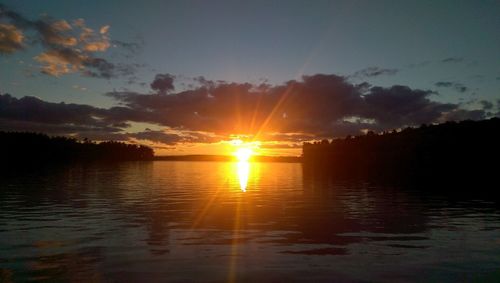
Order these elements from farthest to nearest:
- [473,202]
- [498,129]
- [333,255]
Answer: [498,129], [473,202], [333,255]

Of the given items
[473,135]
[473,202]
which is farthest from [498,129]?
[473,202]

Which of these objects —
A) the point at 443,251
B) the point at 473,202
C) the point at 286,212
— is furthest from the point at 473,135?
the point at 443,251

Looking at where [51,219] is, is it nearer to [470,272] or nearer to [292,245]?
[292,245]

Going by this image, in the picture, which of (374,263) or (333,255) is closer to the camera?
(374,263)

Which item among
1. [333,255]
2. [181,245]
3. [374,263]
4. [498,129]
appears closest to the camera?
[374,263]

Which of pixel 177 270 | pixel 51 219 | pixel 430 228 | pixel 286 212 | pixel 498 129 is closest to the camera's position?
pixel 177 270

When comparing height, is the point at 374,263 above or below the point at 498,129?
below

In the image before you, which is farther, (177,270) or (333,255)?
(333,255)

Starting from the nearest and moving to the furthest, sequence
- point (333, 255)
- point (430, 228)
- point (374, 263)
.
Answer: point (374, 263) → point (333, 255) → point (430, 228)

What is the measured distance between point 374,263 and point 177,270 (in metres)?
9.62

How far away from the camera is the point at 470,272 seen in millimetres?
20953

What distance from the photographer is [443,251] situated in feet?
84.0

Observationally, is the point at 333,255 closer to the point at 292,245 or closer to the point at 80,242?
the point at 292,245

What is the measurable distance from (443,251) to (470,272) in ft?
15.4
